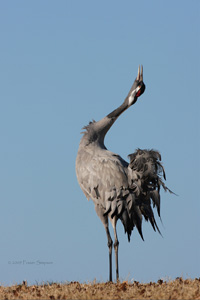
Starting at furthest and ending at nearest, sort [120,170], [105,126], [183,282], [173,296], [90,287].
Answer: [105,126] < [120,170] < [183,282] < [90,287] < [173,296]

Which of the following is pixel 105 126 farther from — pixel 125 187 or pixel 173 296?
pixel 173 296

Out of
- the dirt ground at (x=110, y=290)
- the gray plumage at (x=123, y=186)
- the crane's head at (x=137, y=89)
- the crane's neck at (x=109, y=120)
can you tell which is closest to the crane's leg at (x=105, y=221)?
the gray plumage at (x=123, y=186)

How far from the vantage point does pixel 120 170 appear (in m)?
9.84

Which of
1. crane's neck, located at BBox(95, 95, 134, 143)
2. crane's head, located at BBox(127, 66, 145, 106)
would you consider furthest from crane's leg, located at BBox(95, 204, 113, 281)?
crane's head, located at BBox(127, 66, 145, 106)

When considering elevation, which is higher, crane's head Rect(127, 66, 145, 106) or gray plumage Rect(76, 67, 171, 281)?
crane's head Rect(127, 66, 145, 106)

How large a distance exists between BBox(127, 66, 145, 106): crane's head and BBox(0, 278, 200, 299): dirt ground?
433 cm

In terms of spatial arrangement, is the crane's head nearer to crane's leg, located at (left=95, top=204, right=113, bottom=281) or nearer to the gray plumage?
Answer: the gray plumage

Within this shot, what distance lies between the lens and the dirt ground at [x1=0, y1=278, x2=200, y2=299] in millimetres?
7734

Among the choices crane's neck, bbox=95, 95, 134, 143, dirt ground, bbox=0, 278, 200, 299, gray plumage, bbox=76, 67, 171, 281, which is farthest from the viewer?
crane's neck, bbox=95, 95, 134, 143

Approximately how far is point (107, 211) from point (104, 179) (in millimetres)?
697

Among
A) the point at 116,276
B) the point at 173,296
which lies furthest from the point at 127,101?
the point at 173,296

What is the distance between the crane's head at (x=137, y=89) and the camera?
36.1ft

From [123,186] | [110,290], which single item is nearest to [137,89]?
[123,186]

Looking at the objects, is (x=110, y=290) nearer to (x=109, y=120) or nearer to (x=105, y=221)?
(x=105, y=221)
